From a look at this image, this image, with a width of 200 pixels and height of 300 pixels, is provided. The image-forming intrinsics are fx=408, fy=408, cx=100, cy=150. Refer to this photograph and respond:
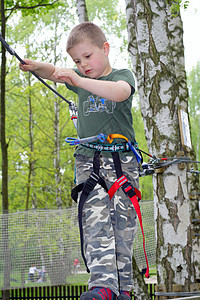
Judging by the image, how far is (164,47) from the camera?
12.8 ft

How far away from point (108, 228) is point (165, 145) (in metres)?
1.60

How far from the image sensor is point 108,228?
222cm

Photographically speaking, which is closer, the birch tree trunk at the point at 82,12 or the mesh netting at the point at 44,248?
the birch tree trunk at the point at 82,12

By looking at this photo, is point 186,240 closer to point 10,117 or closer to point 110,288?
point 110,288

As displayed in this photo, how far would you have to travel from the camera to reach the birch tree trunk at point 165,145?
3.53 meters

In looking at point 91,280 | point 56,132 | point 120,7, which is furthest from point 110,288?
point 120,7

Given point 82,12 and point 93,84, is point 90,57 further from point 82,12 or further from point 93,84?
point 82,12

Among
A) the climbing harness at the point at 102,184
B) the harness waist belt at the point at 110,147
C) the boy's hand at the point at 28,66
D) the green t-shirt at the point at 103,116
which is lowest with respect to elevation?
the climbing harness at the point at 102,184

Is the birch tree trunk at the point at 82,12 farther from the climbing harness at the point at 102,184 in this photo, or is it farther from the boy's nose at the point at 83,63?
the climbing harness at the point at 102,184

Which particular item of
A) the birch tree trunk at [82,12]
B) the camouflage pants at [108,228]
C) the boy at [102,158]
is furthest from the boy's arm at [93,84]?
the birch tree trunk at [82,12]

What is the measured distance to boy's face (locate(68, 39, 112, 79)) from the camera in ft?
7.38

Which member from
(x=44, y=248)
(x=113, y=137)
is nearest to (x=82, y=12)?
(x=113, y=137)

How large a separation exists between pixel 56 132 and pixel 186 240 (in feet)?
53.0

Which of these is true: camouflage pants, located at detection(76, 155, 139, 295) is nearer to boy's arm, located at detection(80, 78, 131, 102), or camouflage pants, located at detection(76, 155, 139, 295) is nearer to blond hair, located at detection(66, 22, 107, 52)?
boy's arm, located at detection(80, 78, 131, 102)
